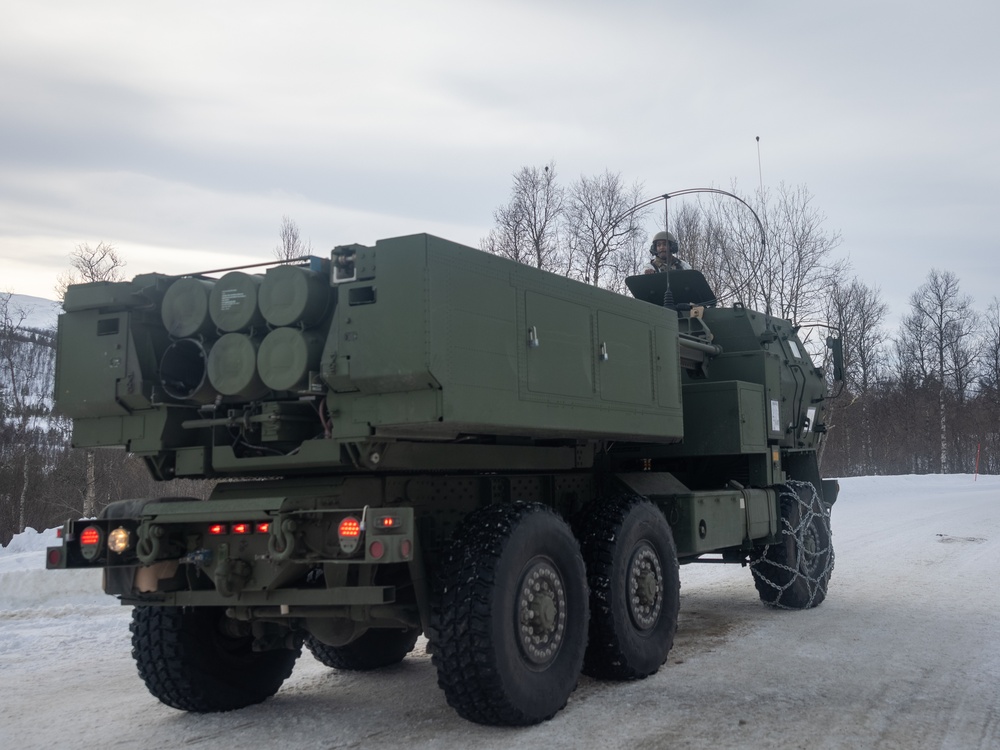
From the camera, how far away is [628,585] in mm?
6699

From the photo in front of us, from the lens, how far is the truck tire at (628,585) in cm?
646

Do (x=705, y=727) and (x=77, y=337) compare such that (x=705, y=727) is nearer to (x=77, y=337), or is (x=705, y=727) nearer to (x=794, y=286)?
(x=77, y=337)

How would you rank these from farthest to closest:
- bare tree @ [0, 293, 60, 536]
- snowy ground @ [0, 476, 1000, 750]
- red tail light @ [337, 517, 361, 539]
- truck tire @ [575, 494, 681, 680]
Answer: bare tree @ [0, 293, 60, 536] → truck tire @ [575, 494, 681, 680] → snowy ground @ [0, 476, 1000, 750] → red tail light @ [337, 517, 361, 539]

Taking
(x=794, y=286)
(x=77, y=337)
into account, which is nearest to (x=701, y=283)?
(x=77, y=337)

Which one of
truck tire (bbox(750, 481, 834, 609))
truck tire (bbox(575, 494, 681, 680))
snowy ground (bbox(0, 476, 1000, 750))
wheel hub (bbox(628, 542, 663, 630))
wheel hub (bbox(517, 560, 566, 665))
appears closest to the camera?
snowy ground (bbox(0, 476, 1000, 750))

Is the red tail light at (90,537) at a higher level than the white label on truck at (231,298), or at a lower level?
lower

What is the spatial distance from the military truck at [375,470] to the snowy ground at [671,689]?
11.3 inches

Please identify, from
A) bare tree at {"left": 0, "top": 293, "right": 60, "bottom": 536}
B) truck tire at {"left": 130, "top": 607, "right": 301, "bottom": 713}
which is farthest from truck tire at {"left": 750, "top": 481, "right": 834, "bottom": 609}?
bare tree at {"left": 0, "top": 293, "right": 60, "bottom": 536}

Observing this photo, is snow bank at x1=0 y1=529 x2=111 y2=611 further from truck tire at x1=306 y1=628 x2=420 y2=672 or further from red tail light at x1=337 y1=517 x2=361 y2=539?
red tail light at x1=337 y1=517 x2=361 y2=539

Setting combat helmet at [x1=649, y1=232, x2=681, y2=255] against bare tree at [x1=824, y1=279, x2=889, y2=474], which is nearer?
combat helmet at [x1=649, y1=232, x2=681, y2=255]

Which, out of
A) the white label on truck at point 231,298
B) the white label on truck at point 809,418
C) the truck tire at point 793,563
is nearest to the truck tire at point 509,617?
the white label on truck at point 231,298

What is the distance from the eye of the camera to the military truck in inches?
204

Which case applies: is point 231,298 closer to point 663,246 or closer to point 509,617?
point 509,617

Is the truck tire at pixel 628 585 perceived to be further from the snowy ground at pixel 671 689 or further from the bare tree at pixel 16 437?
the bare tree at pixel 16 437
